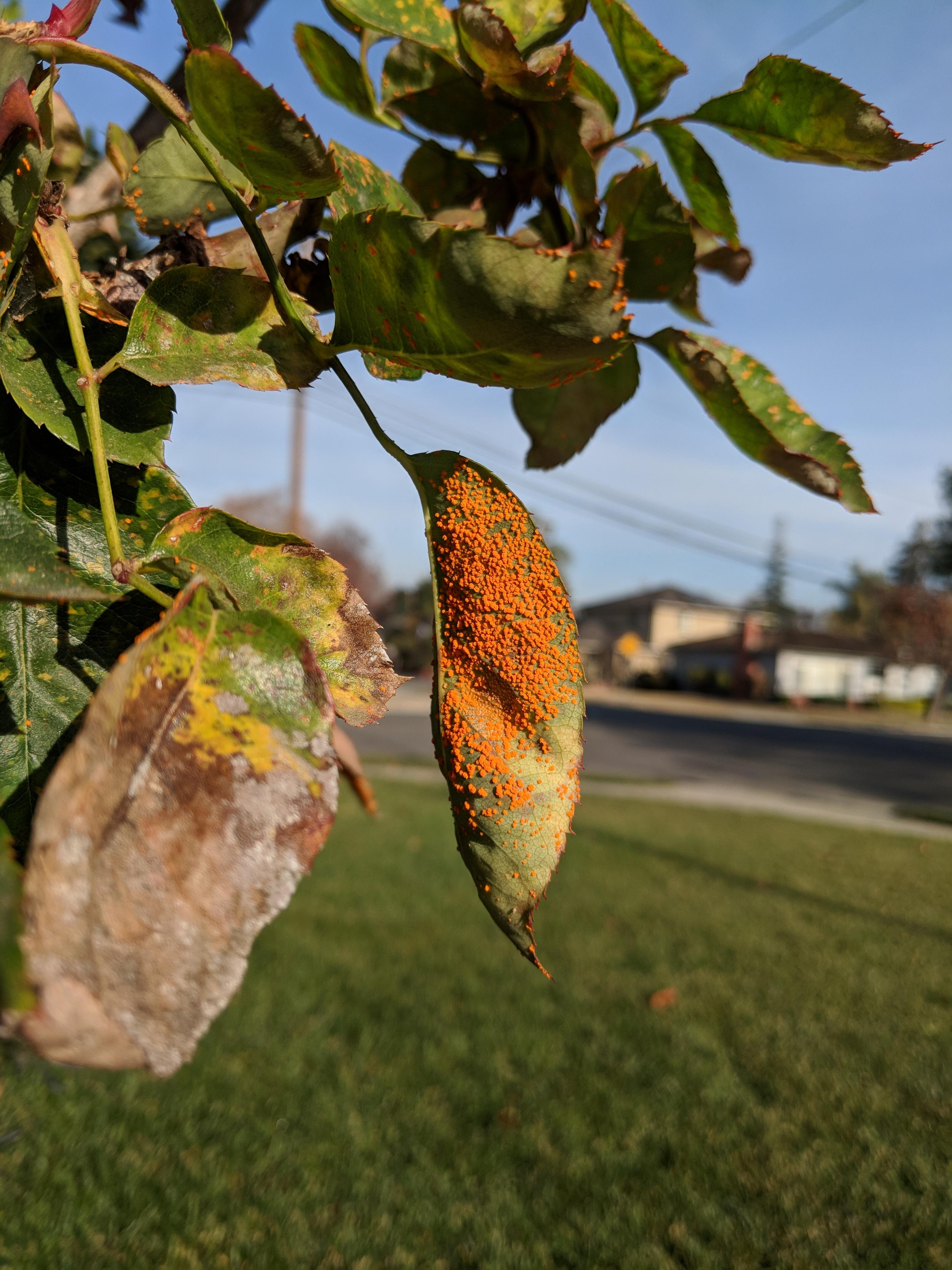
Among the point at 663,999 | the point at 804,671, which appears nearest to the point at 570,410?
the point at 663,999

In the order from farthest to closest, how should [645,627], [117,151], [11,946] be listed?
[645,627], [117,151], [11,946]

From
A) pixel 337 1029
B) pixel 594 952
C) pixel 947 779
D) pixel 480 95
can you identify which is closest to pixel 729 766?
pixel 947 779

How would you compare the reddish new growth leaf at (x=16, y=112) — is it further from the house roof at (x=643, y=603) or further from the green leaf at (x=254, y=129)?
the house roof at (x=643, y=603)

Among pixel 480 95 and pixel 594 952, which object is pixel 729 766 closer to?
pixel 594 952

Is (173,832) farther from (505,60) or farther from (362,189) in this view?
Answer: (505,60)

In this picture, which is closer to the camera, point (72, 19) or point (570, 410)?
point (72, 19)

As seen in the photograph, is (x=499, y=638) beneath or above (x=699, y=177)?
beneath

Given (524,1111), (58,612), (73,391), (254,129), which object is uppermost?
(254,129)
